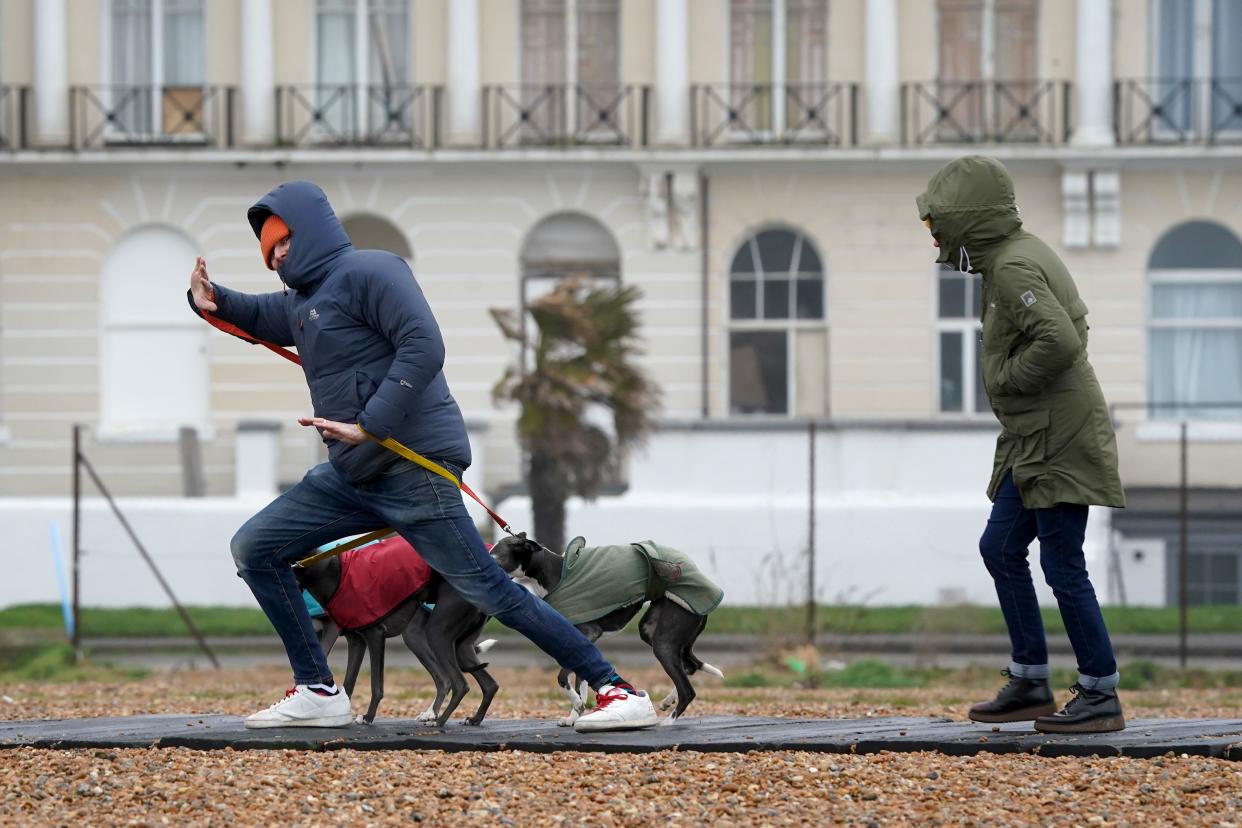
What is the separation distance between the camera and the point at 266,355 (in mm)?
29469

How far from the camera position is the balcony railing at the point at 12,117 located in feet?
96.7

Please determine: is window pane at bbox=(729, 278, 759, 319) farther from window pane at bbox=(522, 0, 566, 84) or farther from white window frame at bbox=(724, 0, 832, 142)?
window pane at bbox=(522, 0, 566, 84)

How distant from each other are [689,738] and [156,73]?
23.7 metres

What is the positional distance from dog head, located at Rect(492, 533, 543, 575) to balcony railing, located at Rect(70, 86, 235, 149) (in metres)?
22.2

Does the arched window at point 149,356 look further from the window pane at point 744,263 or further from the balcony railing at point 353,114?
the window pane at point 744,263

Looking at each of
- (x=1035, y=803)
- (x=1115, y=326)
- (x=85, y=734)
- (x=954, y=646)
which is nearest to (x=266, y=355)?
(x=1115, y=326)

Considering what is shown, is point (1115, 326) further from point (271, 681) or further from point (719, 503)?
point (271, 681)

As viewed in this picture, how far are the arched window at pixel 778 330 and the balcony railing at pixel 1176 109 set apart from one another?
4.53m

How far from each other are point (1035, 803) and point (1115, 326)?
75.6 ft

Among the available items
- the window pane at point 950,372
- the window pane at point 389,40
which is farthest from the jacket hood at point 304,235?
the window pane at point 389,40

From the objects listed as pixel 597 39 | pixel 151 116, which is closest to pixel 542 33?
pixel 597 39

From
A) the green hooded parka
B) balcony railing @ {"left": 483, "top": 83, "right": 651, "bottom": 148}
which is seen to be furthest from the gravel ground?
balcony railing @ {"left": 483, "top": 83, "right": 651, "bottom": 148}

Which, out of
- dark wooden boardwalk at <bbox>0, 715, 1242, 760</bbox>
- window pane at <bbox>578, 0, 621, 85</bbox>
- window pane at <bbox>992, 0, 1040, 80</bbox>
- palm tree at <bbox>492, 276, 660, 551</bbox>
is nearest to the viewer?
dark wooden boardwalk at <bbox>0, 715, 1242, 760</bbox>

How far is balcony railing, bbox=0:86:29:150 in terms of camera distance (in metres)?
29.5
